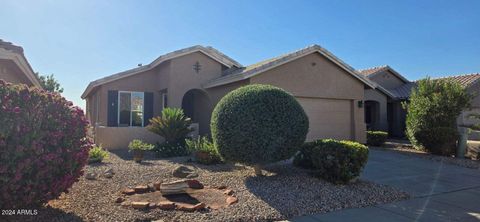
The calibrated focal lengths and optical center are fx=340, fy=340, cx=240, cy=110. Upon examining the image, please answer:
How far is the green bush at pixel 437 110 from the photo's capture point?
14430 mm

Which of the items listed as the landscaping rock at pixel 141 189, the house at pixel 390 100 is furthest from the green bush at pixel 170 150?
the house at pixel 390 100

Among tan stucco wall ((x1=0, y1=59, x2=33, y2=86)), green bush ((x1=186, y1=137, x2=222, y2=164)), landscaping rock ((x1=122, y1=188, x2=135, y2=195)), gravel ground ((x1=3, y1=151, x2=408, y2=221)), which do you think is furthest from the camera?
green bush ((x1=186, y1=137, x2=222, y2=164))

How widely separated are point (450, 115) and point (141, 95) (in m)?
14.5

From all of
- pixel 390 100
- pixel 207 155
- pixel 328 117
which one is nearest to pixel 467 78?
pixel 390 100

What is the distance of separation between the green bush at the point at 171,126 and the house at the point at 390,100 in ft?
47.6

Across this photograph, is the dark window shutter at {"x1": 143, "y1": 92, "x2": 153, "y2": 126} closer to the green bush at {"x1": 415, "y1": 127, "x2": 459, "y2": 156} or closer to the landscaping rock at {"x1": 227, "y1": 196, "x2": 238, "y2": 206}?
the landscaping rock at {"x1": 227, "y1": 196, "x2": 238, "y2": 206}

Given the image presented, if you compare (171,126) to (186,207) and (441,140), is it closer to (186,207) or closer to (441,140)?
(186,207)

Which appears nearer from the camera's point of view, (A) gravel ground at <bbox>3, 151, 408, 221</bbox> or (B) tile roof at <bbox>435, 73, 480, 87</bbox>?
(A) gravel ground at <bbox>3, 151, 408, 221</bbox>

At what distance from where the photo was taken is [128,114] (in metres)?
17.5

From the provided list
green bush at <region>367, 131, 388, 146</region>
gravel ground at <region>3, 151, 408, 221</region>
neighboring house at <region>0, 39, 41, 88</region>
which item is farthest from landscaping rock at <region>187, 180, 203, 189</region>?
green bush at <region>367, 131, 388, 146</region>

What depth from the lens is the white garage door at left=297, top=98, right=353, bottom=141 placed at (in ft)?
52.1

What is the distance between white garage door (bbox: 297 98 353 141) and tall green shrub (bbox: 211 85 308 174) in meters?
7.37

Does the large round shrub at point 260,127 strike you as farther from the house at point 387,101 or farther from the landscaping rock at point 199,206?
the house at point 387,101

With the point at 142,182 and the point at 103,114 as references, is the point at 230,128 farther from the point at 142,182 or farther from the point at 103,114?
the point at 103,114
